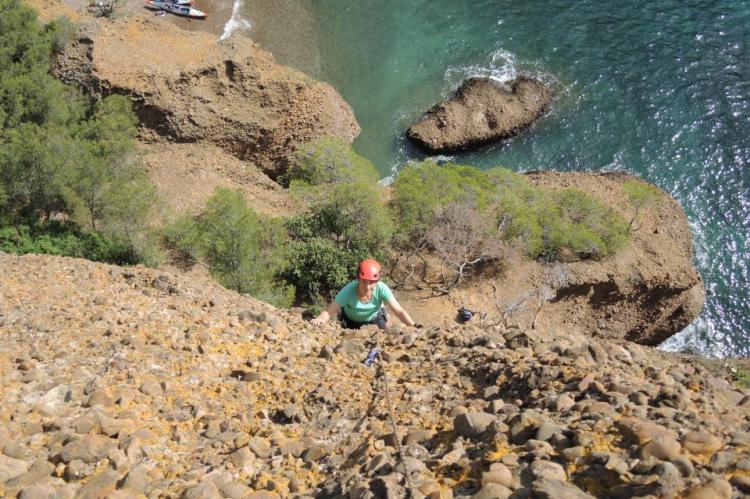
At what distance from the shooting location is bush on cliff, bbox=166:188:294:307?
2098 cm

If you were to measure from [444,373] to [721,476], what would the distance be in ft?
14.0

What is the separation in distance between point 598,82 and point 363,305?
2782 centimetres

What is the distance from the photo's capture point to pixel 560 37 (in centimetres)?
3638

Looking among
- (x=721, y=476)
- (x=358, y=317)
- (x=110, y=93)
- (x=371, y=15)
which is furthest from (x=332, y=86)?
(x=721, y=476)

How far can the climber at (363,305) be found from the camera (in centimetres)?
1102

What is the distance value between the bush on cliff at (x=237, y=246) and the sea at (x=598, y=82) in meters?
11.3

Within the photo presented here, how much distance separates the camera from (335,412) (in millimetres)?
8875

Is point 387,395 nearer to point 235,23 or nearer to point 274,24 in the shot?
point 274,24

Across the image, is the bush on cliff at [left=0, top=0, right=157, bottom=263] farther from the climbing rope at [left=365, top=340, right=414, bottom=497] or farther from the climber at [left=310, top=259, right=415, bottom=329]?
the climbing rope at [left=365, top=340, right=414, bottom=497]

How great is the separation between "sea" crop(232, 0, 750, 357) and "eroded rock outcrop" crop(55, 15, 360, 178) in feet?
14.4

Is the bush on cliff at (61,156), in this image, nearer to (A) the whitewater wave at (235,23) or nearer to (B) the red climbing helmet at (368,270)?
Answer: (A) the whitewater wave at (235,23)

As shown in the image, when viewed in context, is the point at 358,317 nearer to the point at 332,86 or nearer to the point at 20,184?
the point at 20,184

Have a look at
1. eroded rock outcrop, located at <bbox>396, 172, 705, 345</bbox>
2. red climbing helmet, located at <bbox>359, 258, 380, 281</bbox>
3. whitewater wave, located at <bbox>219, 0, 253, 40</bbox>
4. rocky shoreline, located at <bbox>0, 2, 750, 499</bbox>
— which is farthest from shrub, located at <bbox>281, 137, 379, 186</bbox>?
red climbing helmet, located at <bbox>359, 258, 380, 281</bbox>

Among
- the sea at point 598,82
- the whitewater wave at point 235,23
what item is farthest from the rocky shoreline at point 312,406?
the whitewater wave at point 235,23
